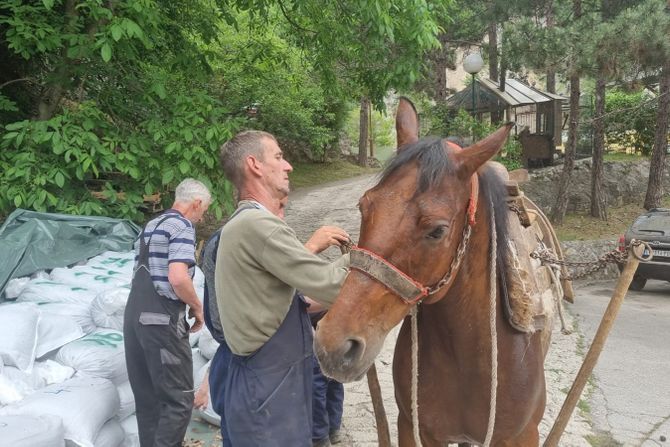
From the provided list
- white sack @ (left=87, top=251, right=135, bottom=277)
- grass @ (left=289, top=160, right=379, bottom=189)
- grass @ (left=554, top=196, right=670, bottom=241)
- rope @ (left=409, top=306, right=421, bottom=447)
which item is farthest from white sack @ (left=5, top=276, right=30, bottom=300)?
grass @ (left=289, top=160, right=379, bottom=189)

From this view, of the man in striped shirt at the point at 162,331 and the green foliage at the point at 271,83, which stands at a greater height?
the green foliage at the point at 271,83

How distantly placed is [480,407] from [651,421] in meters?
3.48

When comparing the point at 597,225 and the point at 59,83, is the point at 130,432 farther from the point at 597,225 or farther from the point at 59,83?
the point at 597,225

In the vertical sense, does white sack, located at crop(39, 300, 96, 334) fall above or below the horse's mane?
below

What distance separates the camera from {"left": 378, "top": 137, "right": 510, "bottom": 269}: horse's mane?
176 cm

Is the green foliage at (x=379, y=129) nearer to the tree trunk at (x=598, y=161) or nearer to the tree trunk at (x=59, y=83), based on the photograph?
the tree trunk at (x=598, y=161)

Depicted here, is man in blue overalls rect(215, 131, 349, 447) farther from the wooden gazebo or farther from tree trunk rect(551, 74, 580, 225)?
the wooden gazebo

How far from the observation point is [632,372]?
6219 mm

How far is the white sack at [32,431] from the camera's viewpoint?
2.89 meters

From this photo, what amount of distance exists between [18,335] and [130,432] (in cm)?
100

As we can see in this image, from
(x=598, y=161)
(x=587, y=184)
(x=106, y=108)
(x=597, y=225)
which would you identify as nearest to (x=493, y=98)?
(x=587, y=184)

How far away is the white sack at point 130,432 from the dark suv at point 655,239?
8809 millimetres

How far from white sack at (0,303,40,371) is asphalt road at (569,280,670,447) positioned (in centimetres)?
418

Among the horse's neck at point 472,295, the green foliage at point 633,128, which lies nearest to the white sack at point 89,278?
the horse's neck at point 472,295
